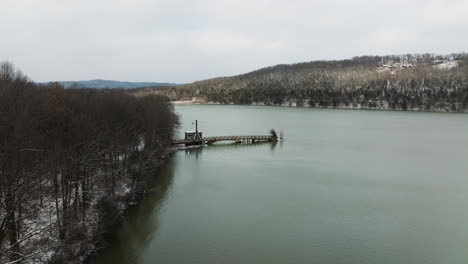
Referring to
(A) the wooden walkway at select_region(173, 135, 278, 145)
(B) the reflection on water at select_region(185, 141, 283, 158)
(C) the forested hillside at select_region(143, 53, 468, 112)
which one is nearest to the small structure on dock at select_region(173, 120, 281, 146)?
(A) the wooden walkway at select_region(173, 135, 278, 145)

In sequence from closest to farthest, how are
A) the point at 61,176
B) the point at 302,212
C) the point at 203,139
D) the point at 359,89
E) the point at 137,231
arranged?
1. the point at 61,176
2. the point at 137,231
3. the point at 302,212
4. the point at 203,139
5. the point at 359,89

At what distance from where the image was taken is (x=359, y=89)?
117 metres

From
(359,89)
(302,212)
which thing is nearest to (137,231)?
(302,212)

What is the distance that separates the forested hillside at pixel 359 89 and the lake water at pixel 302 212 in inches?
3119

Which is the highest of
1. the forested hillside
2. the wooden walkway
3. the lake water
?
the forested hillside

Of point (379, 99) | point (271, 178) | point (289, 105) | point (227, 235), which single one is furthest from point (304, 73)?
point (227, 235)

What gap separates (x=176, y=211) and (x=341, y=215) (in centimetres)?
853

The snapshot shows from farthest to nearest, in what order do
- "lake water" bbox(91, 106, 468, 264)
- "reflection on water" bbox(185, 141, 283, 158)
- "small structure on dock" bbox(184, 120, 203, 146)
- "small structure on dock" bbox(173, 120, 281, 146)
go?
"small structure on dock" bbox(184, 120, 203, 146) < "small structure on dock" bbox(173, 120, 281, 146) < "reflection on water" bbox(185, 141, 283, 158) < "lake water" bbox(91, 106, 468, 264)

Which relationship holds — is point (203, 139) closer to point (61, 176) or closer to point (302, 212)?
point (302, 212)

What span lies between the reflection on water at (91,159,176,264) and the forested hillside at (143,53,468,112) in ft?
330

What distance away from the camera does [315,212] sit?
17.8 metres

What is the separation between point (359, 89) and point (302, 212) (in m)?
109

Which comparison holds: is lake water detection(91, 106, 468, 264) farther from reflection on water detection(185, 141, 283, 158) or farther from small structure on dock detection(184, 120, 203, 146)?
small structure on dock detection(184, 120, 203, 146)

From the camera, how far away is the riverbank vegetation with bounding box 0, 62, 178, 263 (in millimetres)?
10430
